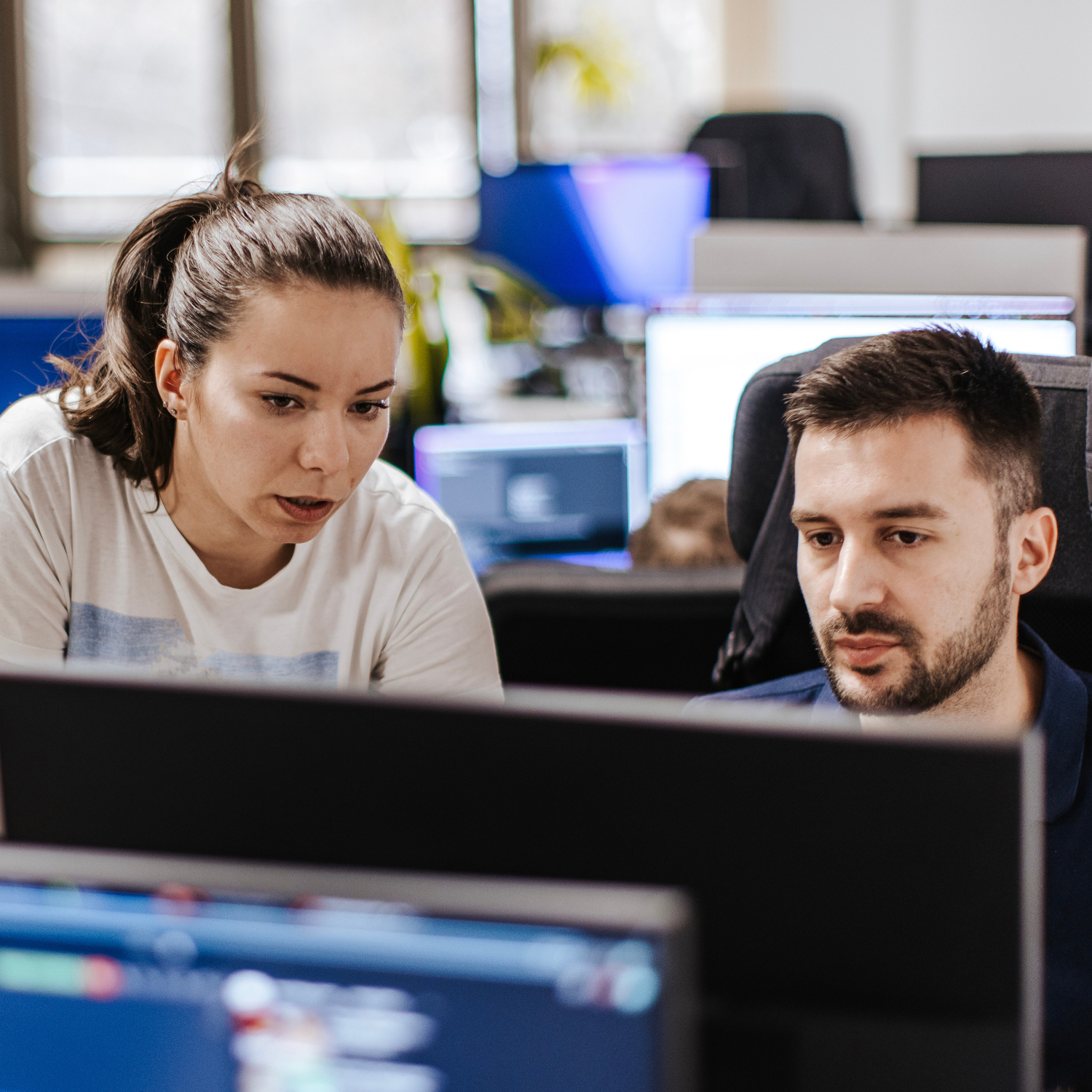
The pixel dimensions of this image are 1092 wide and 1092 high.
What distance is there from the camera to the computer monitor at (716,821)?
571 mm

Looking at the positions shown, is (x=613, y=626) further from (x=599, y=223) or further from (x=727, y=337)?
(x=599, y=223)

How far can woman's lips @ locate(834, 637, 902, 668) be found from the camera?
0.98 m

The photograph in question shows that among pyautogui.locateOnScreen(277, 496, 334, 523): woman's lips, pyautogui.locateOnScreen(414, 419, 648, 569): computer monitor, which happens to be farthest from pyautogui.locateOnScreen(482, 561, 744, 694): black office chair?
pyautogui.locateOnScreen(414, 419, 648, 569): computer monitor

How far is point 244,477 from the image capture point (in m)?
1.22

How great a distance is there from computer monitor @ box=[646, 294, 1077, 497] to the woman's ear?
0.85 m

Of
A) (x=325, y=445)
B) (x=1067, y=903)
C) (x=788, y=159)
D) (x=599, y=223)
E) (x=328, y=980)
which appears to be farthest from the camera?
(x=788, y=159)

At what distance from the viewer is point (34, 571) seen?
1.23 metres

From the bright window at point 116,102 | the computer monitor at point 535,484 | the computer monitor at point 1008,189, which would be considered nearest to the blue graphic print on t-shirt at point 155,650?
the computer monitor at point 535,484

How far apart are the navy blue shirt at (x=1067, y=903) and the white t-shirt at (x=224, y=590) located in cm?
40

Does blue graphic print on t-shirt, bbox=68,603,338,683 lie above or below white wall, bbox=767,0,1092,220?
below

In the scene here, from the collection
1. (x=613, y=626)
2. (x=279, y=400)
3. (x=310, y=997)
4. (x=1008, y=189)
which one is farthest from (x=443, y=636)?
(x=1008, y=189)

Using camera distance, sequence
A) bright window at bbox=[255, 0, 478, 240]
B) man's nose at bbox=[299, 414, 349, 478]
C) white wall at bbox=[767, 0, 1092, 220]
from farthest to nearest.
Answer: bright window at bbox=[255, 0, 478, 240] → white wall at bbox=[767, 0, 1092, 220] → man's nose at bbox=[299, 414, 349, 478]

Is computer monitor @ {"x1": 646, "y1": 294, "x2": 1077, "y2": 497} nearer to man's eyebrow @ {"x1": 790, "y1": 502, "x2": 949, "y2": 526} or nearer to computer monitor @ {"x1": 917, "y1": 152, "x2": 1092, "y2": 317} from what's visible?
computer monitor @ {"x1": 917, "y1": 152, "x2": 1092, "y2": 317}

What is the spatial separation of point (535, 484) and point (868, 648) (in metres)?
1.41
